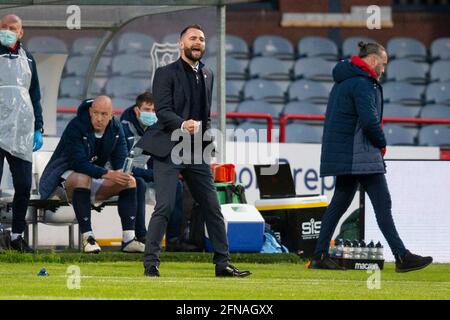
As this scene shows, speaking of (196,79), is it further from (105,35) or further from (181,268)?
(105,35)

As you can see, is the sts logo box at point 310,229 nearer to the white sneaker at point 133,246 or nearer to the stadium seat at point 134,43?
the white sneaker at point 133,246

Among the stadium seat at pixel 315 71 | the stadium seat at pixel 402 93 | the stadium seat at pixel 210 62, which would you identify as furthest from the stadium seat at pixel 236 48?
the stadium seat at pixel 210 62

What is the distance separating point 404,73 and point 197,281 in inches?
526

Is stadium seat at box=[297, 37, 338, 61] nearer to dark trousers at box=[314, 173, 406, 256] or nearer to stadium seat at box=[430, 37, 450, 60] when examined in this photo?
stadium seat at box=[430, 37, 450, 60]

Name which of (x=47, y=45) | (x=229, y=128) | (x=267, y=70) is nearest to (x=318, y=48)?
(x=267, y=70)

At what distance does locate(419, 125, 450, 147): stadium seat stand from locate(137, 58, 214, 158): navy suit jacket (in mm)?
10743

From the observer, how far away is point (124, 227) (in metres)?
14.8

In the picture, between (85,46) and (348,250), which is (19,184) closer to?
(348,250)

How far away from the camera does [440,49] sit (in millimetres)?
24453

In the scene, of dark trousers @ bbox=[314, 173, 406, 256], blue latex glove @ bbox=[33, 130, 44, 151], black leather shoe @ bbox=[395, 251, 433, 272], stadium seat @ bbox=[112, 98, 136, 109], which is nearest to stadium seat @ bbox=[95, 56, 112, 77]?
stadium seat @ bbox=[112, 98, 136, 109]

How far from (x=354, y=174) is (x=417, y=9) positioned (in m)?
12.8

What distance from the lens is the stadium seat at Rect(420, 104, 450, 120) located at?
2319 centimetres

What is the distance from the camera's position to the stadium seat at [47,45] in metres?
17.2
